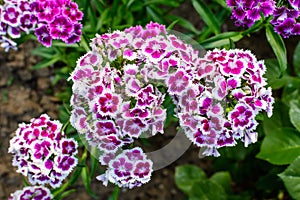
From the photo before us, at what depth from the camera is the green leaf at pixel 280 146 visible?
2.85 meters

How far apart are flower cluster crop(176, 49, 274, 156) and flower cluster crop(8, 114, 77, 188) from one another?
0.56 m

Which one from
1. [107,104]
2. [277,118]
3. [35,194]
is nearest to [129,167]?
[107,104]

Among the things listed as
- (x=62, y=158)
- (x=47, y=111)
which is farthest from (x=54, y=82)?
(x=62, y=158)

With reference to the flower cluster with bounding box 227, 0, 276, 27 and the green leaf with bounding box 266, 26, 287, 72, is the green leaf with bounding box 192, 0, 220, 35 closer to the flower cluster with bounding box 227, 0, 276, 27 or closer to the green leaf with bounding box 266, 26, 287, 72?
the green leaf with bounding box 266, 26, 287, 72

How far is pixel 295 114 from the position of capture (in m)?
2.85

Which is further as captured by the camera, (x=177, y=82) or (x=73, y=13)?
(x=73, y=13)

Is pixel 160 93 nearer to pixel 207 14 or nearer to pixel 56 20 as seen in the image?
pixel 56 20

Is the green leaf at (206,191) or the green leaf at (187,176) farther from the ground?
the green leaf at (187,176)

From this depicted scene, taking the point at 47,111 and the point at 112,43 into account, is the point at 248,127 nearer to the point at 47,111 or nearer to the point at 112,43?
the point at 112,43

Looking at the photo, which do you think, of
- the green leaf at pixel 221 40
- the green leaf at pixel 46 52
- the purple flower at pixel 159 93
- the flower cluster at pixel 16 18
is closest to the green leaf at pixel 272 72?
the green leaf at pixel 221 40

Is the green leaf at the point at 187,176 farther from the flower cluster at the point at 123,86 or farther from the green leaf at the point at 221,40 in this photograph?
the flower cluster at the point at 123,86

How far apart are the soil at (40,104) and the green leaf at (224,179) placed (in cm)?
26

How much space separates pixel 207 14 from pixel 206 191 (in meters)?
1.14

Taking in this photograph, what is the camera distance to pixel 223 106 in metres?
Answer: 2.11
